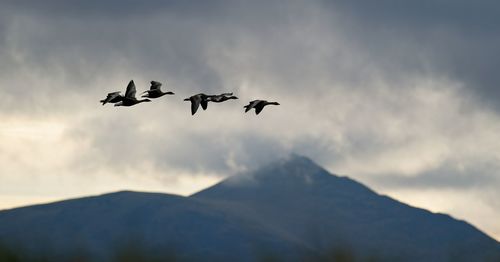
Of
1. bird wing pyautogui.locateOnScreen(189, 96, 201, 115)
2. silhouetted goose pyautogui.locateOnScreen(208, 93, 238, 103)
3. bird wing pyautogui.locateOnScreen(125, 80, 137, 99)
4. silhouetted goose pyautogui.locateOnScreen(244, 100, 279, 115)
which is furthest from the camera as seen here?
silhouetted goose pyautogui.locateOnScreen(208, 93, 238, 103)

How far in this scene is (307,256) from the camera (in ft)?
290

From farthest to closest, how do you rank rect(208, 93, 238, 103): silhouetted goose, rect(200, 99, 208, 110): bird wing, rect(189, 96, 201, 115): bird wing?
rect(208, 93, 238, 103): silhouetted goose, rect(200, 99, 208, 110): bird wing, rect(189, 96, 201, 115): bird wing

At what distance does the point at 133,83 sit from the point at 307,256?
83.8 ft

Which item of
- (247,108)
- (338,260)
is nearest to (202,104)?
(247,108)

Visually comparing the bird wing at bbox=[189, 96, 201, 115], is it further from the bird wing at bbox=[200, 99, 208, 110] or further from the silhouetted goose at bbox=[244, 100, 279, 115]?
the silhouetted goose at bbox=[244, 100, 279, 115]

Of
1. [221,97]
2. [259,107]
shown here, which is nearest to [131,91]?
[221,97]

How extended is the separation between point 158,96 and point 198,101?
8028 mm

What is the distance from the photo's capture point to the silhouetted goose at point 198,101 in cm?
6601

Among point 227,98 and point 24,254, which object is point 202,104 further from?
point 24,254

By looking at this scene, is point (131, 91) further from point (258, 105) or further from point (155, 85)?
point (258, 105)

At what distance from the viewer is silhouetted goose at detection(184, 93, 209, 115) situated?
217 ft

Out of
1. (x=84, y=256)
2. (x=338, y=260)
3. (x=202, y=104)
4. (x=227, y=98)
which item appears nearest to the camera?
(x=202, y=104)

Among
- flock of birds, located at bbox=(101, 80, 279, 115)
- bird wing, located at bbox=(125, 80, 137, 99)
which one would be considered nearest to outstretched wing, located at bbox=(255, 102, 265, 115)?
flock of birds, located at bbox=(101, 80, 279, 115)

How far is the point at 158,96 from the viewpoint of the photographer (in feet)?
248
